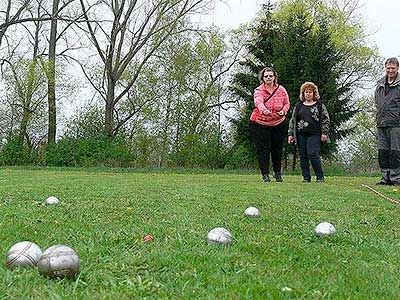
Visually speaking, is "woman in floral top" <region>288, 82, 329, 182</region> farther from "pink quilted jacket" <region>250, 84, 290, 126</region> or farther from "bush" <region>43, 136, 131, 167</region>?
"bush" <region>43, 136, 131, 167</region>

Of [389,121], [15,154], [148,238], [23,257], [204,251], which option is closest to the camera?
[23,257]

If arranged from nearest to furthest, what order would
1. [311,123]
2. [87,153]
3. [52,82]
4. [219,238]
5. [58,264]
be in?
[58,264] < [219,238] < [311,123] < [87,153] < [52,82]

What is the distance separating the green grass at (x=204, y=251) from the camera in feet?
6.21

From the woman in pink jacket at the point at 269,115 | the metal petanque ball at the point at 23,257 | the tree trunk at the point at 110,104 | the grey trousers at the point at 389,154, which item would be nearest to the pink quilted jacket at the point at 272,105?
the woman in pink jacket at the point at 269,115

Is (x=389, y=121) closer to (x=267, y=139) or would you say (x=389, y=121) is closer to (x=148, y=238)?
(x=267, y=139)

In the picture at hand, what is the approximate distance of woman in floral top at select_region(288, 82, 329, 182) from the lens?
29.4ft

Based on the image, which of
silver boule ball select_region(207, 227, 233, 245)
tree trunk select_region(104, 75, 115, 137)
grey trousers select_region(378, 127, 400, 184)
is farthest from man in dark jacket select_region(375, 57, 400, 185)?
tree trunk select_region(104, 75, 115, 137)

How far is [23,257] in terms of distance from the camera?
216cm

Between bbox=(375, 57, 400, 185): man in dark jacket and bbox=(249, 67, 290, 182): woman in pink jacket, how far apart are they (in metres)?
1.57

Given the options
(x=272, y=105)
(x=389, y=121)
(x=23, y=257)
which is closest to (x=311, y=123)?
(x=272, y=105)

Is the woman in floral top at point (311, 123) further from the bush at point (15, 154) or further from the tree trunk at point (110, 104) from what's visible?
the tree trunk at point (110, 104)

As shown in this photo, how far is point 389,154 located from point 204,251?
6842 millimetres

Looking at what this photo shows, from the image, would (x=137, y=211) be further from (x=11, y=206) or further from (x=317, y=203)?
(x=317, y=203)

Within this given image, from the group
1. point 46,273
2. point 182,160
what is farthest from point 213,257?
point 182,160
